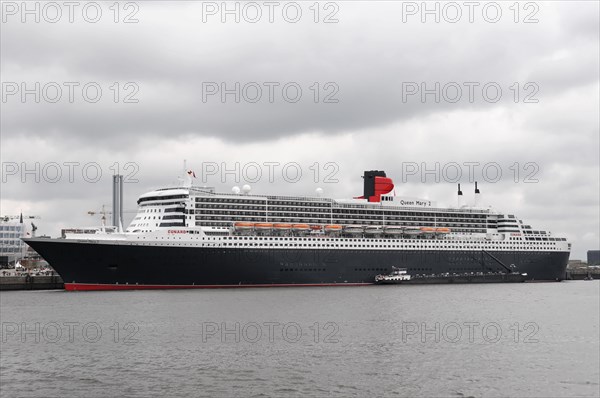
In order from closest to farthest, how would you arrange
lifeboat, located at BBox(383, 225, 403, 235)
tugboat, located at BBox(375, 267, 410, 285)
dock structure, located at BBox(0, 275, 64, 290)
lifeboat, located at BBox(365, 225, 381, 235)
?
tugboat, located at BBox(375, 267, 410, 285), dock structure, located at BBox(0, 275, 64, 290), lifeboat, located at BBox(365, 225, 381, 235), lifeboat, located at BBox(383, 225, 403, 235)

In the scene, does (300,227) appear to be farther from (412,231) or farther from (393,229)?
(412,231)

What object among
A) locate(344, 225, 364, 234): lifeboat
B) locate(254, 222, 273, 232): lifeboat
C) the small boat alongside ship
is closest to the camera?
locate(254, 222, 273, 232): lifeboat

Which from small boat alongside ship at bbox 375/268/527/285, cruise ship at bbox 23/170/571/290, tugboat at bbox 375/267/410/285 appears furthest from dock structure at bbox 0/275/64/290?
small boat alongside ship at bbox 375/268/527/285

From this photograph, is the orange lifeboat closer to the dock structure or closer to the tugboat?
the tugboat

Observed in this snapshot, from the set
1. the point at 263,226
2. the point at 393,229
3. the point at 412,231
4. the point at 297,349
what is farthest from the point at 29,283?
the point at 297,349

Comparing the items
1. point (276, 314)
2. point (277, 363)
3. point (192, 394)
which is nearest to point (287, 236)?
point (276, 314)

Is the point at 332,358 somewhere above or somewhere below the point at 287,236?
below

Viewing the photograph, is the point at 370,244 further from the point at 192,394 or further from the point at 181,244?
the point at 192,394

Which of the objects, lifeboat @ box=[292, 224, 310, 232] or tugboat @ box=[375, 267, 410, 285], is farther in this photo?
tugboat @ box=[375, 267, 410, 285]
